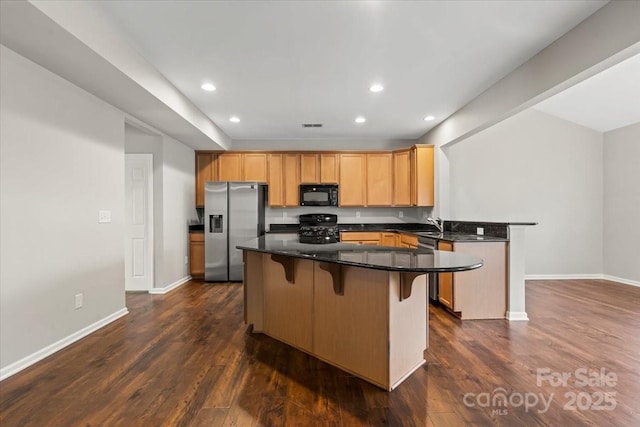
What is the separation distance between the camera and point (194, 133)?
172 inches

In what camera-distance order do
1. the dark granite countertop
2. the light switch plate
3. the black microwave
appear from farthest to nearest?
the black microwave → the light switch plate → the dark granite countertop

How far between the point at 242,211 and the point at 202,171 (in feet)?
4.07

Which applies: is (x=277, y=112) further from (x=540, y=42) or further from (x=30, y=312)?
(x=30, y=312)

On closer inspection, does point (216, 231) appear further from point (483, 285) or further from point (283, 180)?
point (483, 285)

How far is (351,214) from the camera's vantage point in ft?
19.5

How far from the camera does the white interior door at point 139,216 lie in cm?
444

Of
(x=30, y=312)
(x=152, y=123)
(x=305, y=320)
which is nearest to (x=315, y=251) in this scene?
(x=305, y=320)

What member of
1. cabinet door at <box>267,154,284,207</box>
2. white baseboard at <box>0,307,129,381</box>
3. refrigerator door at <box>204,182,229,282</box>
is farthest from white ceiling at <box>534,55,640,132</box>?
white baseboard at <box>0,307,129,381</box>

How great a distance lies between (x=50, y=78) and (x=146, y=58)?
2.54 feet

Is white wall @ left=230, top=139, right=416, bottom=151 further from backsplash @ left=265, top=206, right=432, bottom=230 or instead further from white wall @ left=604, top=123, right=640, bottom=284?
white wall @ left=604, top=123, right=640, bottom=284

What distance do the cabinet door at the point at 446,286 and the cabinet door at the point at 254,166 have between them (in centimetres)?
341

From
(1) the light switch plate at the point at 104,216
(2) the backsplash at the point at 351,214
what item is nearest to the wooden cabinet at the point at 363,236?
(2) the backsplash at the point at 351,214

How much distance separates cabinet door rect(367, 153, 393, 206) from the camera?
559cm

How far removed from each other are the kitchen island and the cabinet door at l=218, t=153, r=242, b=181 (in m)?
3.20
